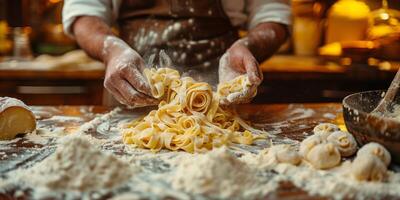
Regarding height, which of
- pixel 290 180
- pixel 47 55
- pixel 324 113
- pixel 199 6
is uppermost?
pixel 199 6

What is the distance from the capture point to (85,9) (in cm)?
261

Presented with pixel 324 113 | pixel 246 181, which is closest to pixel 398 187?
pixel 246 181

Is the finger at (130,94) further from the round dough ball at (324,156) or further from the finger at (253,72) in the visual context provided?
the round dough ball at (324,156)

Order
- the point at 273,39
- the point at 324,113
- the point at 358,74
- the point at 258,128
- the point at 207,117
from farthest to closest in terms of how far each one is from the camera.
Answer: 1. the point at 358,74
2. the point at 273,39
3. the point at 324,113
4. the point at 258,128
5. the point at 207,117

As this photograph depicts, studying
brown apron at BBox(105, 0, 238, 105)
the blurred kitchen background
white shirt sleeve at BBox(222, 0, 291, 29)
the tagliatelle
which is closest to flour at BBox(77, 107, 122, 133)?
the tagliatelle

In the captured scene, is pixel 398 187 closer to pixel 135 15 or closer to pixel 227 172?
pixel 227 172

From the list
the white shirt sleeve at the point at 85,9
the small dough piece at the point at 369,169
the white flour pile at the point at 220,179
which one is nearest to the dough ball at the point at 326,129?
the small dough piece at the point at 369,169

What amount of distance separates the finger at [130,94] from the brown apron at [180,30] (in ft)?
2.13

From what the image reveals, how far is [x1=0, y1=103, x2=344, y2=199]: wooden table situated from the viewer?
68.2 inches

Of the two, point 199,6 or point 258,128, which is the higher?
point 199,6

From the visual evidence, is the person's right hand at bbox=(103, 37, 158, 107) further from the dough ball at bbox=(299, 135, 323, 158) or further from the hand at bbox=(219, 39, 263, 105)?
the dough ball at bbox=(299, 135, 323, 158)

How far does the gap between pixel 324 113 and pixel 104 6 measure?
3.99ft

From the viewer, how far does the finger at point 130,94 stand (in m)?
1.93

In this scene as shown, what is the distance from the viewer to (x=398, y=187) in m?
1.41
